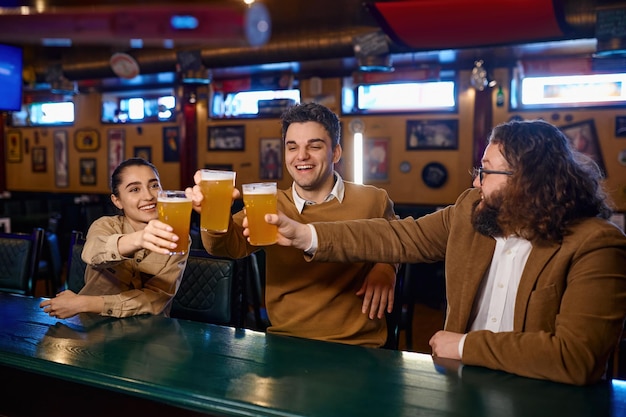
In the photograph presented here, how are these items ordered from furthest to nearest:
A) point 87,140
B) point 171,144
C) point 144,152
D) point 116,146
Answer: point 87,140 < point 116,146 < point 144,152 < point 171,144

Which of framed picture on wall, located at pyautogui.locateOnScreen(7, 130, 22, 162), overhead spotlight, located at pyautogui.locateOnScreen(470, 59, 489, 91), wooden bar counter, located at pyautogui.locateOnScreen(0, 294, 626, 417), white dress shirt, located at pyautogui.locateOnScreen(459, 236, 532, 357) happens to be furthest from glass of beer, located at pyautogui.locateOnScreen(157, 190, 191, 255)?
framed picture on wall, located at pyautogui.locateOnScreen(7, 130, 22, 162)

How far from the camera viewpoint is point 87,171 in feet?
33.3

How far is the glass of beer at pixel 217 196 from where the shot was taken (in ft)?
5.63

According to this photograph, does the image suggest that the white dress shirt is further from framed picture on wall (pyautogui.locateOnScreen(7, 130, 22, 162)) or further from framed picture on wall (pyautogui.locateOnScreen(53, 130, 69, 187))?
framed picture on wall (pyautogui.locateOnScreen(7, 130, 22, 162))

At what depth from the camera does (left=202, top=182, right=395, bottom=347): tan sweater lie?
2.18m

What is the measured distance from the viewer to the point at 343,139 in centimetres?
812

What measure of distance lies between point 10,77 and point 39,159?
16.0 feet

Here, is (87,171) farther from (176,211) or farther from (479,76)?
(176,211)

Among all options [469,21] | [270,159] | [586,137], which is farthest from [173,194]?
[270,159]

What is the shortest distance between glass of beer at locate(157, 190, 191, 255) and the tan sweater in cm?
42

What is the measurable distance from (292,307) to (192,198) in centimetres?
68

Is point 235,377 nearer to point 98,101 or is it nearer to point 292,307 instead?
point 292,307

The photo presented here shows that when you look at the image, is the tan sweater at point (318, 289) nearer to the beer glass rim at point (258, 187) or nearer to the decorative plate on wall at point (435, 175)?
the beer glass rim at point (258, 187)

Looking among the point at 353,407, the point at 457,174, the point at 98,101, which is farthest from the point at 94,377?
the point at 98,101
